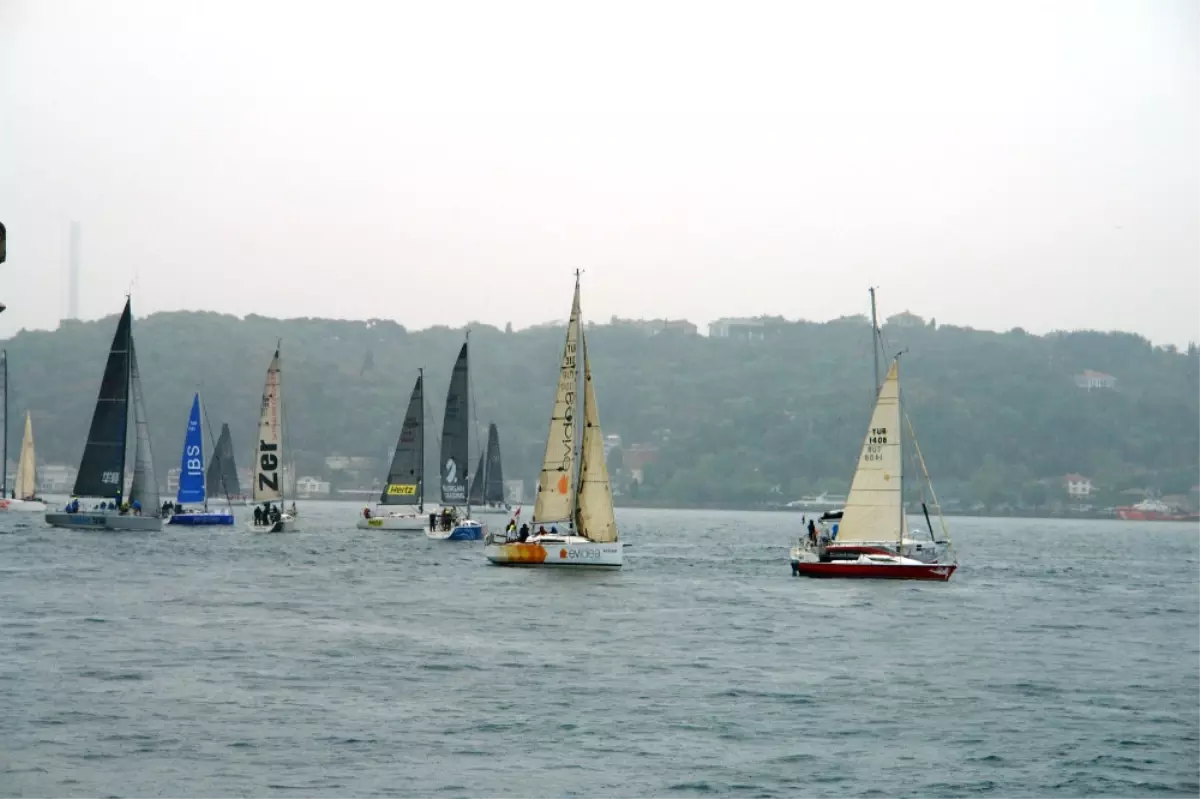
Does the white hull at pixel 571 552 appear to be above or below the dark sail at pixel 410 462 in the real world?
below

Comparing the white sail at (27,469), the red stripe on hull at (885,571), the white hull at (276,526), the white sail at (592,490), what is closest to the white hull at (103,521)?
the white hull at (276,526)

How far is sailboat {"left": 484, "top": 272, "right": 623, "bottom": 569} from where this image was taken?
52.2 m

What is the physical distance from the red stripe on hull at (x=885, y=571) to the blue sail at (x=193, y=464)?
124ft

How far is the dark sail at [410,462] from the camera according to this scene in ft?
285

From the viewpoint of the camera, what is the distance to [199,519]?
88.2 m

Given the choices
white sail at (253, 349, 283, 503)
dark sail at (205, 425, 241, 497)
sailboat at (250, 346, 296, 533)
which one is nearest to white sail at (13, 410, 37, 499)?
dark sail at (205, 425, 241, 497)

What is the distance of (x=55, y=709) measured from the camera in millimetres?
24750

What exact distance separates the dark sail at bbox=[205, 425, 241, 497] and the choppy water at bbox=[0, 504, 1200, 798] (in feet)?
235

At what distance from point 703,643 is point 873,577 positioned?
19.5 metres

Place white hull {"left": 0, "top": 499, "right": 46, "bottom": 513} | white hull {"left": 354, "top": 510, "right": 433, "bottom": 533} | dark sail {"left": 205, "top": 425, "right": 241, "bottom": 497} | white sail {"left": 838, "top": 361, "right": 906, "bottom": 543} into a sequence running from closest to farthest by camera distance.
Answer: white sail {"left": 838, "top": 361, "right": 906, "bottom": 543} < white hull {"left": 354, "top": 510, "right": 433, "bottom": 533} < white hull {"left": 0, "top": 499, "right": 46, "bottom": 513} < dark sail {"left": 205, "top": 425, "right": 241, "bottom": 497}

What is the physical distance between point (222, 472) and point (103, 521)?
5493cm

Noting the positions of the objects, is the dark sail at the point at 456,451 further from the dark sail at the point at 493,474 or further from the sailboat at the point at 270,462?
the dark sail at the point at 493,474

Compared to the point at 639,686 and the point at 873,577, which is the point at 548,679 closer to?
the point at 639,686

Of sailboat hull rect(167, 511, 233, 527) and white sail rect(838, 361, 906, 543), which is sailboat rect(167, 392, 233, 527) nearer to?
sailboat hull rect(167, 511, 233, 527)
